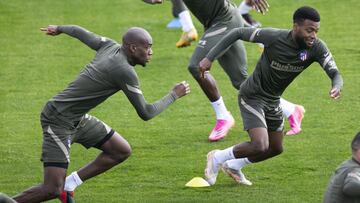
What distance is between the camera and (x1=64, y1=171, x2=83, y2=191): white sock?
37.2 feet

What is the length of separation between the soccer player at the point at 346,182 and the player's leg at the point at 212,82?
515 centimetres

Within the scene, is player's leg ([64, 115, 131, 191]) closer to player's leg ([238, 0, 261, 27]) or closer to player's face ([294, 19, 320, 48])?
player's face ([294, 19, 320, 48])

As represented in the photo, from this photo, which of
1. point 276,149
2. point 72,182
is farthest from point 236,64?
point 72,182

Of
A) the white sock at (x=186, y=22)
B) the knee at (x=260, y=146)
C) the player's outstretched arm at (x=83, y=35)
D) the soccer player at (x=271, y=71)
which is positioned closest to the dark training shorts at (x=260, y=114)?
the soccer player at (x=271, y=71)

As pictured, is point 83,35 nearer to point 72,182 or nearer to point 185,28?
point 72,182

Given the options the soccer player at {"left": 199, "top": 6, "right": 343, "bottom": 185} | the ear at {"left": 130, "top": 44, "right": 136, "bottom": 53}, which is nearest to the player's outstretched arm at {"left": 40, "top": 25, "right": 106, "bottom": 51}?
the ear at {"left": 130, "top": 44, "right": 136, "bottom": 53}

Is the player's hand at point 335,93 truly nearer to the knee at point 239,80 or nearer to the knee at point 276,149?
the knee at point 276,149

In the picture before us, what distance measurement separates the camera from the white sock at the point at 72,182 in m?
11.3

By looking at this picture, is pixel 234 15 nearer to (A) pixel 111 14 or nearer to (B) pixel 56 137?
(B) pixel 56 137

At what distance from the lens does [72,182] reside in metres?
11.4

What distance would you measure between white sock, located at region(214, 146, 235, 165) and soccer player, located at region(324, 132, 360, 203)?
2996mm

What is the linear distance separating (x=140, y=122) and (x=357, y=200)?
7234mm

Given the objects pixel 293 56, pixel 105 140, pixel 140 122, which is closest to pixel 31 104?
pixel 140 122

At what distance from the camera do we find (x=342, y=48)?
1941 cm
